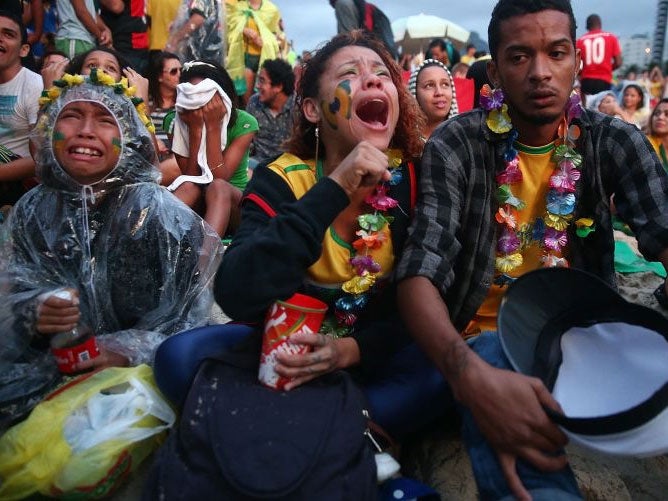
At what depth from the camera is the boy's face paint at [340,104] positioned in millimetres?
2043

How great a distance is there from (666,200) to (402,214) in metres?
0.86

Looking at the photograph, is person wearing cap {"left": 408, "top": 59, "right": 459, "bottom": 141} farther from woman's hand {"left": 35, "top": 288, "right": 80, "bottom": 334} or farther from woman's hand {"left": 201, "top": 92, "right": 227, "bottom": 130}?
woman's hand {"left": 35, "top": 288, "right": 80, "bottom": 334}

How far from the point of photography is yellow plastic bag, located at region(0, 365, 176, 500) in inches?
68.6

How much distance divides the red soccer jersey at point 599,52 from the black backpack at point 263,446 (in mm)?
8326

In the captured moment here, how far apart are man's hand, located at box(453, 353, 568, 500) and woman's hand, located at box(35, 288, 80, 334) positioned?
1.46 m

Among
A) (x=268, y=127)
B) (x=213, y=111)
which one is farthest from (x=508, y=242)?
(x=268, y=127)

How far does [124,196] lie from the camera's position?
2.47m

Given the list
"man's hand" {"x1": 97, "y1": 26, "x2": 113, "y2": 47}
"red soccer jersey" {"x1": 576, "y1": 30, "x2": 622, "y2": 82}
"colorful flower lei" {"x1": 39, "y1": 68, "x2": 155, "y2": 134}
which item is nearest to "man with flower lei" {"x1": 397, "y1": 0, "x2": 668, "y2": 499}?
"colorful flower lei" {"x1": 39, "y1": 68, "x2": 155, "y2": 134}

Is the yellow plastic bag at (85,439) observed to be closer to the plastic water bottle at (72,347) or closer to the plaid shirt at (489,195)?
Result: the plastic water bottle at (72,347)

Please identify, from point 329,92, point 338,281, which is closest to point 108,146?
point 329,92

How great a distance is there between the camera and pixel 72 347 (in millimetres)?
2119

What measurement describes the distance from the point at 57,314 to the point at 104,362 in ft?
0.81

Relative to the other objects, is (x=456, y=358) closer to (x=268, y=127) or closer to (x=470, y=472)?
(x=470, y=472)

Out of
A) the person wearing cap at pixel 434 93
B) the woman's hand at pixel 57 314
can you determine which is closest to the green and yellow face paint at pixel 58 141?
the woman's hand at pixel 57 314
